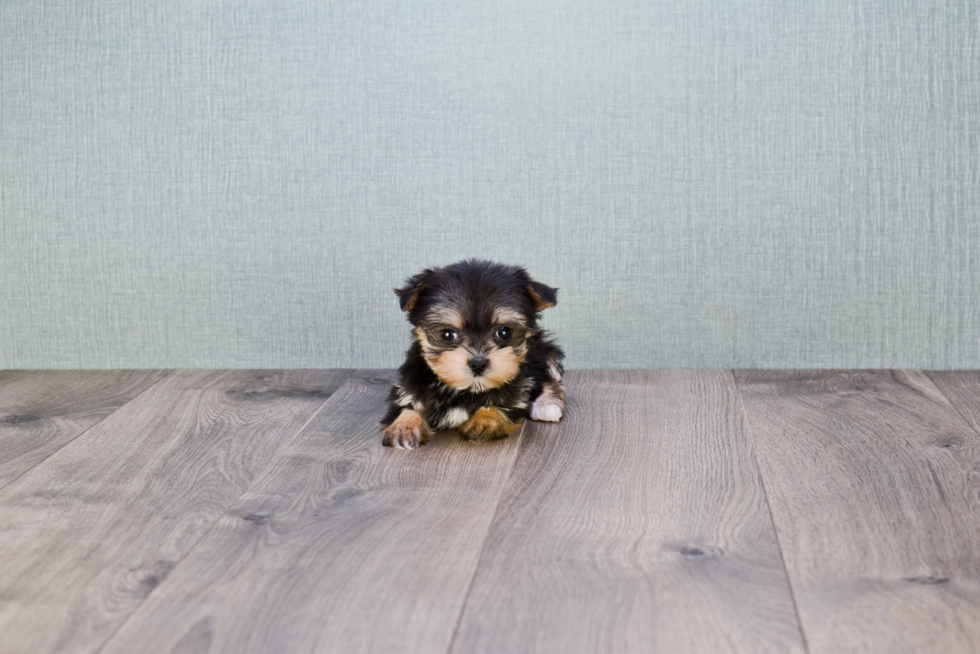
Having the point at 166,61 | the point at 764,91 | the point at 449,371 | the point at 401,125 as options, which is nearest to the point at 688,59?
the point at 764,91

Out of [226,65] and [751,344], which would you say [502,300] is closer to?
[751,344]

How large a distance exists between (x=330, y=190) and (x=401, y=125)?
311 millimetres

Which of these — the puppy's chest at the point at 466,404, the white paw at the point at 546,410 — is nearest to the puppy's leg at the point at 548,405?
the white paw at the point at 546,410

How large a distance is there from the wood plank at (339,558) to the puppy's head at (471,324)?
0.19m

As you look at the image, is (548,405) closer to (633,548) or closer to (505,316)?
(505,316)

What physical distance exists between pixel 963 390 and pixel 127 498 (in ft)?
7.57

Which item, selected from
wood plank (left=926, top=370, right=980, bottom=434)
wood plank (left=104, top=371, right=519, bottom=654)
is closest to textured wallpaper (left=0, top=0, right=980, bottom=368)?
wood plank (left=926, top=370, right=980, bottom=434)

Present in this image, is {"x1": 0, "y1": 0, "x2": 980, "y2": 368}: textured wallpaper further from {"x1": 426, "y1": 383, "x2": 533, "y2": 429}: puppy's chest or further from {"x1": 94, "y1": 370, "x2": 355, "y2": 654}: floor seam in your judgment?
{"x1": 426, "y1": 383, "x2": 533, "y2": 429}: puppy's chest

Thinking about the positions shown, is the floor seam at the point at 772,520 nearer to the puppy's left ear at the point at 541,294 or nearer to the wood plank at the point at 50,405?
the puppy's left ear at the point at 541,294

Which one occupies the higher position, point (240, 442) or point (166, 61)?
point (166, 61)

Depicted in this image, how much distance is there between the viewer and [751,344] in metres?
3.01

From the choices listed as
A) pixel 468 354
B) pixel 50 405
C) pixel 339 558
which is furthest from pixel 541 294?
pixel 50 405

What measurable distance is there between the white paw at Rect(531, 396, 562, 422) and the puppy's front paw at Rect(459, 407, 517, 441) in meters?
0.16

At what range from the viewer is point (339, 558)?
5.41 ft
